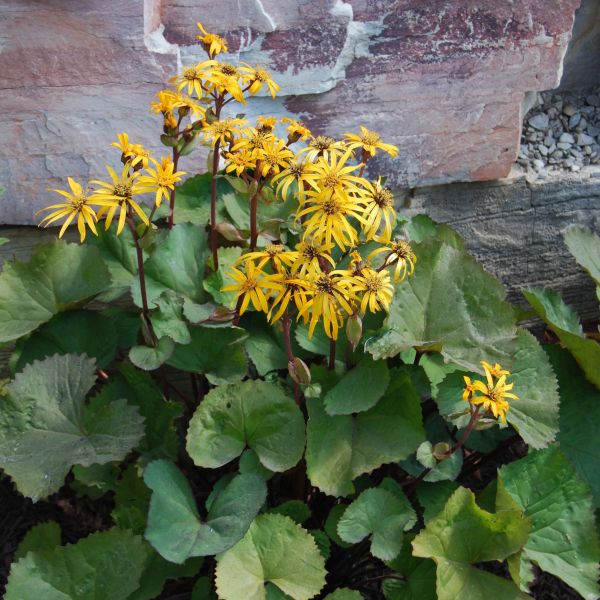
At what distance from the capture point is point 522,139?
2.39 meters

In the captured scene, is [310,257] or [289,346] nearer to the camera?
[310,257]

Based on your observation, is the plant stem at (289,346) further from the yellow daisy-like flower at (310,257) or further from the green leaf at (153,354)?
the green leaf at (153,354)

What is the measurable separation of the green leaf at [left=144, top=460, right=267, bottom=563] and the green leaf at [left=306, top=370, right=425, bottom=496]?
0.14m

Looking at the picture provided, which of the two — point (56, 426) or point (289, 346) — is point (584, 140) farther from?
point (56, 426)

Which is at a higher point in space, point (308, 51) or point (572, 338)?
point (308, 51)

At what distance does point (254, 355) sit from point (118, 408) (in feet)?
1.09

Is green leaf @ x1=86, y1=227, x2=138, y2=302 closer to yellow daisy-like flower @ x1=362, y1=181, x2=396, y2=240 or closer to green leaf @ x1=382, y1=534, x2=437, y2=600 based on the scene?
yellow daisy-like flower @ x1=362, y1=181, x2=396, y2=240

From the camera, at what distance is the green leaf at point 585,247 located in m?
2.16

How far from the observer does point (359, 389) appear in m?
1.60

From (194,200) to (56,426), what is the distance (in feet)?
2.20

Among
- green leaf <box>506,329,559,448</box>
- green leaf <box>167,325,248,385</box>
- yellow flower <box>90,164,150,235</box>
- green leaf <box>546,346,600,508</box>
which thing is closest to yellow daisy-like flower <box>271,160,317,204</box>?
yellow flower <box>90,164,150,235</box>

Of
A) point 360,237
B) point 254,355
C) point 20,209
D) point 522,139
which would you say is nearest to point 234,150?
point 360,237

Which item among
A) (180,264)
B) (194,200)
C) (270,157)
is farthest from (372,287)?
(194,200)

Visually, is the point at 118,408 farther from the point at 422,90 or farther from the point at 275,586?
the point at 422,90
